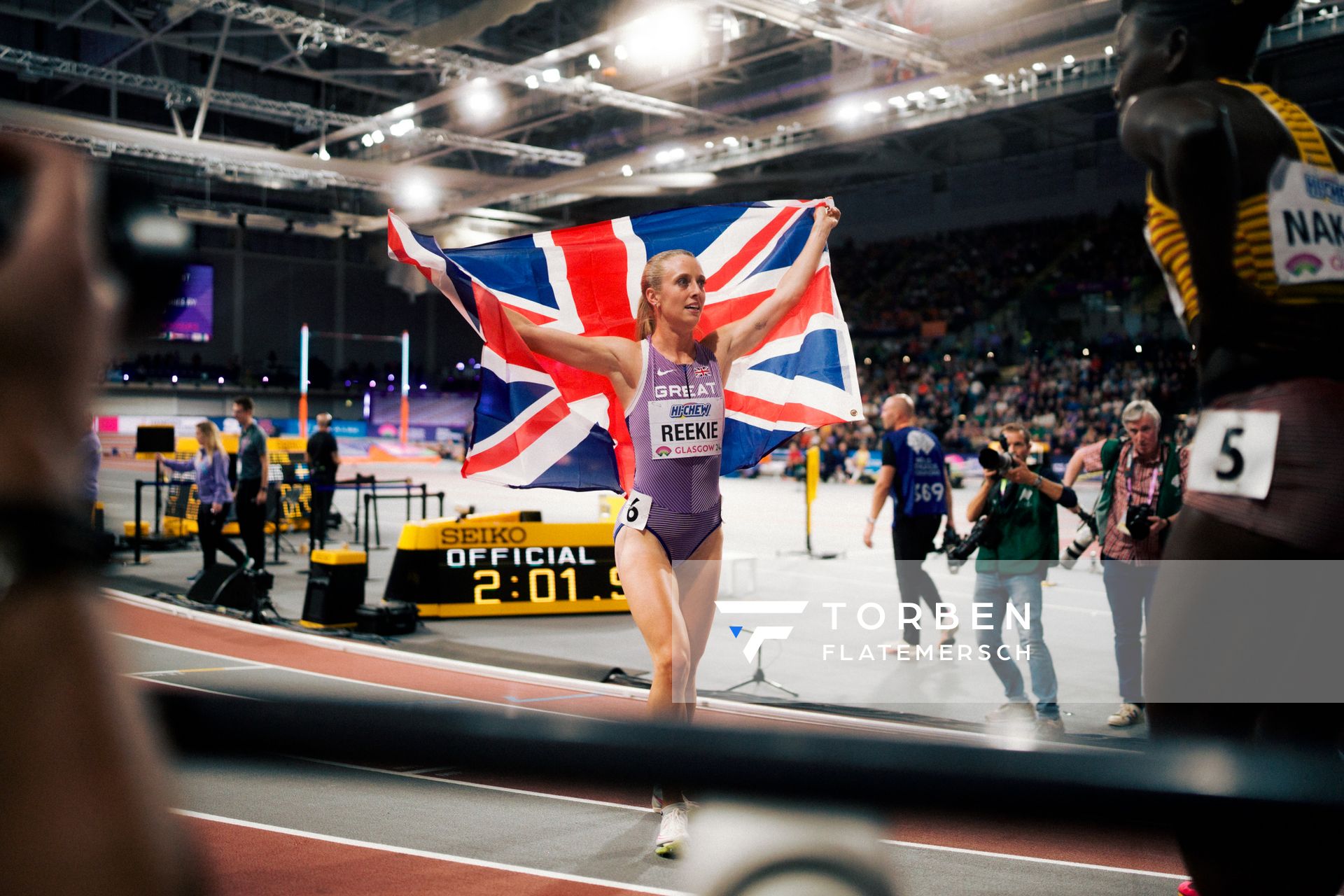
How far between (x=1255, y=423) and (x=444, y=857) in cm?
352

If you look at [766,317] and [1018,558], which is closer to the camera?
[766,317]

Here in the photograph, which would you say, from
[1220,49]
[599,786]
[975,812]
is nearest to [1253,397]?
[1220,49]

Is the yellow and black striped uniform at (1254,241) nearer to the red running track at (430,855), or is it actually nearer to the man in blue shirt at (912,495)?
the red running track at (430,855)

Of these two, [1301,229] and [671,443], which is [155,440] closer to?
[671,443]

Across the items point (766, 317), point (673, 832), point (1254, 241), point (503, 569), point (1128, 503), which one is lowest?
point (673, 832)

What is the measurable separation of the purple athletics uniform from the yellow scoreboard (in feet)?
19.9

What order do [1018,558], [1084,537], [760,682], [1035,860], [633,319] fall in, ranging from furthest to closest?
[760,682]
[1084,537]
[1018,558]
[633,319]
[1035,860]

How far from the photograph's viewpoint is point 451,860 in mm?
3986

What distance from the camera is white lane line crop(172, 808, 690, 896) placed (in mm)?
3707

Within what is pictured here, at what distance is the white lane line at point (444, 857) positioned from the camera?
371cm

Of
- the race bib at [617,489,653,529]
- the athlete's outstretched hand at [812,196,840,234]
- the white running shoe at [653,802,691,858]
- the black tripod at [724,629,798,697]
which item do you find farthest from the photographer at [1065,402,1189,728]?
the race bib at [617,489,653,529]

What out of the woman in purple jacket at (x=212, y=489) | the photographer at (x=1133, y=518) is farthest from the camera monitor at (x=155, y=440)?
the photographer at (x=1133, y=518)

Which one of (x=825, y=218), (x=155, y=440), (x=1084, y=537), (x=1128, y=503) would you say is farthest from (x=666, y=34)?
(x=825, y=218)

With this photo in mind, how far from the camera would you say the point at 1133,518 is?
5.70 m
